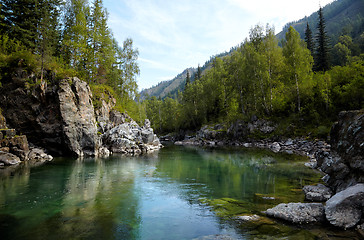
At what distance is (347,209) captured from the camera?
7.70 m

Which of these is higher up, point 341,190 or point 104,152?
point 341,190

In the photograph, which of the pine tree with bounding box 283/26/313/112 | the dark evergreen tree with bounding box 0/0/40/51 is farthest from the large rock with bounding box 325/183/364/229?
the dark evergreen tree with bounding box 0/0/40/51

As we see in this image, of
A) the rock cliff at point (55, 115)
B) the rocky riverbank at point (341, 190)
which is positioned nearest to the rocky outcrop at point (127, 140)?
the rock cliff at point (55, 115)

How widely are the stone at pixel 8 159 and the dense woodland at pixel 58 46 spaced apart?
1134 centimetres

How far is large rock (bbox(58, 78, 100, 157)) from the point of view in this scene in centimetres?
3011

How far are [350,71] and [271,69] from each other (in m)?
13.9

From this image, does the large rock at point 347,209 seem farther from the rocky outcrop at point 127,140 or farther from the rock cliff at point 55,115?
the rocky outcrop at point 127,140

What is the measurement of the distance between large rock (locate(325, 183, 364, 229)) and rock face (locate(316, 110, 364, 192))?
2.10 m

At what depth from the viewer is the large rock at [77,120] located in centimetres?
3011

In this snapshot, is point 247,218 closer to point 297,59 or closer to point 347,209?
point 347,209

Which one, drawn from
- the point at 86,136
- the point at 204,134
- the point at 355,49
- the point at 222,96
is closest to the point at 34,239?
the point at 86,136

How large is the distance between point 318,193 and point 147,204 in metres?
8.91

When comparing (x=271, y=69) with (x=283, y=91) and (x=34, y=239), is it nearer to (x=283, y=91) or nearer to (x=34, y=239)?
(x=283, y=91)

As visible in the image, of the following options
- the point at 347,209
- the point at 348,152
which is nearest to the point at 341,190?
the point at 348,152
